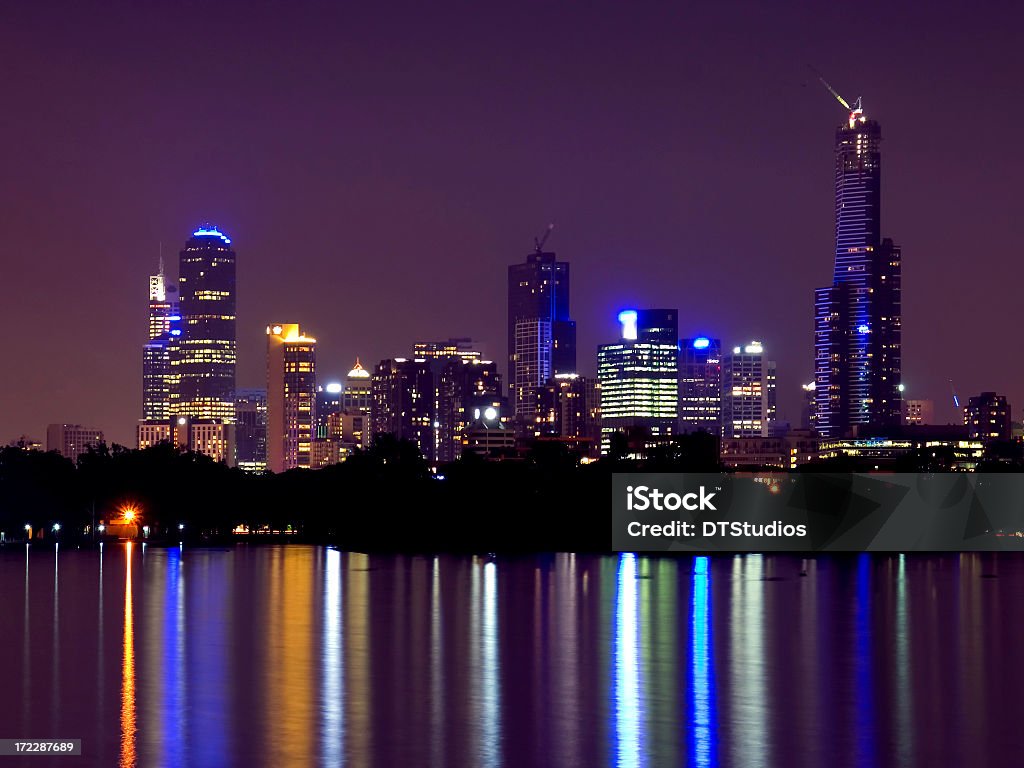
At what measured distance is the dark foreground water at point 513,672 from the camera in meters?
33.5

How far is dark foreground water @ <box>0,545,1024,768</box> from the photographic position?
33.5m

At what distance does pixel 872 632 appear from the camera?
184 feet

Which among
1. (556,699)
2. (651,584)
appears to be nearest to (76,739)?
(556,699)

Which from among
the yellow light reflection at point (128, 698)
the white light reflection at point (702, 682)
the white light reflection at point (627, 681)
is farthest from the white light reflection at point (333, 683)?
the white light reflection at point (702, 682)

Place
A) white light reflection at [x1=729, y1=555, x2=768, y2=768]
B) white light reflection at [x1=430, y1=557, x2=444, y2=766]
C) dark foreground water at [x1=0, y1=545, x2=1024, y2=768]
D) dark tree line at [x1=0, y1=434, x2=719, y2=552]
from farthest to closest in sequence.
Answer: dark tree line at [x1=0, y1=434, x2=719, y2=552]
dark foreground water at [x1=0, y1=545, x2=1024, y2=768]
white light reflection at [x1=729, y1=555, x2=768, y2=768]
white light reflection at [x1=430, y1=557, x2=444, y2=766]

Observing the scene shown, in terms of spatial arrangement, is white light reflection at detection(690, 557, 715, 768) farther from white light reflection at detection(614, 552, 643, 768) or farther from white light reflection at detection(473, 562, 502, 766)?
white light reflection at detection(473, 562, 502, 766)

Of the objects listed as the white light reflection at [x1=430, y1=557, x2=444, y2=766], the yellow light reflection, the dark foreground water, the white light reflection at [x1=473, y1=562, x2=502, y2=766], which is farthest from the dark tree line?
the yellow light reflection

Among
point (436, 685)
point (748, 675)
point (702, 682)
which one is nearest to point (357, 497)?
point (748, 675)

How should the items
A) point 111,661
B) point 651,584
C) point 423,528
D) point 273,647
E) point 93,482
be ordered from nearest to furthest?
point 111,661 → point 273,647 → point 651,584 → point 423,528 → point 93,482

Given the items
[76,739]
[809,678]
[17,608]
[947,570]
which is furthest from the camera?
[947,570]

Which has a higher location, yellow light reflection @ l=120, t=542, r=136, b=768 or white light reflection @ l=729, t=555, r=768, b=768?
yellow light reflection @ l=120, t=542, r=136, b=768

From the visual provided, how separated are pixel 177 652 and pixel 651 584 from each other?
117 feet

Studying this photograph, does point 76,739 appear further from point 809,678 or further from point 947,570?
point 947,570

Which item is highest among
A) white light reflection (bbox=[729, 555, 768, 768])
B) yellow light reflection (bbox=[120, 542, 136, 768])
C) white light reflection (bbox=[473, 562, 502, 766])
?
yellow light reflection (bbox=[120, 542, 136, 768])
